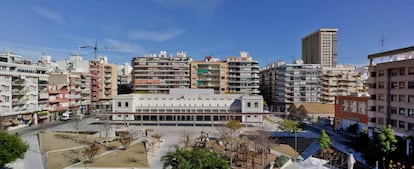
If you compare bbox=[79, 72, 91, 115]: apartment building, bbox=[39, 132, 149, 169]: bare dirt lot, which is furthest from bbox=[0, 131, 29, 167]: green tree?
bbox=[79, 72, 91, 115]: apartment building

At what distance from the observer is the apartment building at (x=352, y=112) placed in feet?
126

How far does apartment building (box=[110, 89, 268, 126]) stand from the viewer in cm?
5122

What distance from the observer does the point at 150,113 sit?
51.0 meters

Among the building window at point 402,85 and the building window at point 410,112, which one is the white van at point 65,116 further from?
the building window at point 410,112

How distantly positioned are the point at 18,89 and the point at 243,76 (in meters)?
47.7

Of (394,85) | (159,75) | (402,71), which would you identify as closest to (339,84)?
(394,85)

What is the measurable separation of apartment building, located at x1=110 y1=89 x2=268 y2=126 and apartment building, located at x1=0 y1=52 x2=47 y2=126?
13.0m

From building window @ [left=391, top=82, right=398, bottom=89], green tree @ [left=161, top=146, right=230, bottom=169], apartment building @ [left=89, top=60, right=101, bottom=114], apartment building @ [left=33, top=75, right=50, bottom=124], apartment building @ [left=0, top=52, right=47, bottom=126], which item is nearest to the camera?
green tree @ [left=161, top=146, right=230, bottom=169]

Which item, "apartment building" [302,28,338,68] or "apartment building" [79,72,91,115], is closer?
"apartment building" [79,72,91,115]

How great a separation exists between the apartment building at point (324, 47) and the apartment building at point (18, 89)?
11666 cm

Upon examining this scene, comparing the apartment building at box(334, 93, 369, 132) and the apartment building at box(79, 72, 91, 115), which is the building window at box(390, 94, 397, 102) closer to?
the apartment building at box(334, 93, 369, 132)

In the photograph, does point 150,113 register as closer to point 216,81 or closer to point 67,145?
point 67,145

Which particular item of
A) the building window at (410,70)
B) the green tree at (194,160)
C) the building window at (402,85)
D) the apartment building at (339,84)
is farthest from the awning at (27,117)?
the apartment building at (339,84)

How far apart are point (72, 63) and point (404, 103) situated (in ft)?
217
